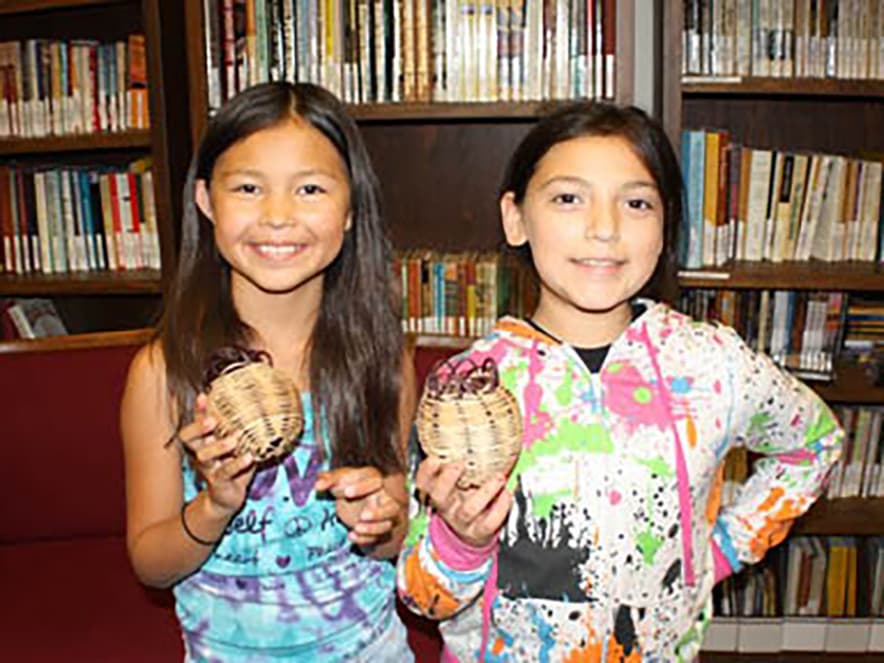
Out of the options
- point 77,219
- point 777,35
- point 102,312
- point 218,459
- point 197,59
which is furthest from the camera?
point 102,312

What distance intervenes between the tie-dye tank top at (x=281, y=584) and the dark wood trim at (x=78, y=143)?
54.3 inches

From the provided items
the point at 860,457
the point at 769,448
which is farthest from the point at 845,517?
the point at 769,448

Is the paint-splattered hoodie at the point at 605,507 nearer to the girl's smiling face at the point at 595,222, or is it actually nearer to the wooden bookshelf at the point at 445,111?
the girl's smiling face at the point at 595,222

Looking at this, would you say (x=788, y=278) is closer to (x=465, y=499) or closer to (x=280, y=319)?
(x=280, y=319)

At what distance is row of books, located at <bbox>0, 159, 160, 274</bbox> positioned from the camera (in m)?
2.59

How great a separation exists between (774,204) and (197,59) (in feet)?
4.61

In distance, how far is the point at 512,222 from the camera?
3.93ft

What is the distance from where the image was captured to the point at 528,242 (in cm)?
118

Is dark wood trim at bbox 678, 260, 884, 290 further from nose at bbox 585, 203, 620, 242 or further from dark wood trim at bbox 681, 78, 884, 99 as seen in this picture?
nose at bbox 585, 203, 620, 242

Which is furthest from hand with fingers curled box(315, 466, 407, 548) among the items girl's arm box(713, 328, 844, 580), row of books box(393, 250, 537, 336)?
row of books box(393, 250, 537, 336)

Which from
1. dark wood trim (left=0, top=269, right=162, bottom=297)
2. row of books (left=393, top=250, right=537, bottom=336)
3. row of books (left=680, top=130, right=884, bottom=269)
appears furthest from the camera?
dark wood trim (left=0, top=269, right=162, bottom=297)

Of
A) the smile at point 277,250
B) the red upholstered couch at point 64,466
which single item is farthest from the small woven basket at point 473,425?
the red upholstered couch at point 64,466

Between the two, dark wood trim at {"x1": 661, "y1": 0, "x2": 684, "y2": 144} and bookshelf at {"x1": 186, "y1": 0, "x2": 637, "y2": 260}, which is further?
bookshelf at {"x1": 186, "y1": 0, "x2": 637, "y2": 260}

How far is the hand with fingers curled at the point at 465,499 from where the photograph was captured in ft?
3.19
